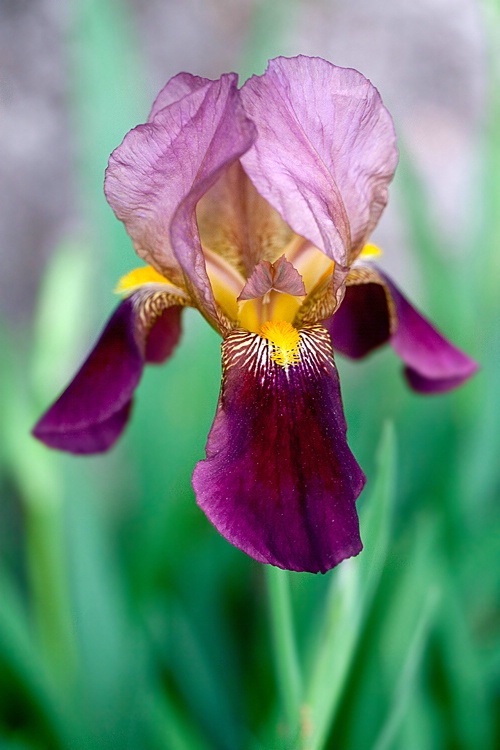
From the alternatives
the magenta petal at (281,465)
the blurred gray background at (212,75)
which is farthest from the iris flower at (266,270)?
the blurred gray background at (212,75)

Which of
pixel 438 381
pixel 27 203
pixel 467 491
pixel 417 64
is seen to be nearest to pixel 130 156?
pixel 438 381

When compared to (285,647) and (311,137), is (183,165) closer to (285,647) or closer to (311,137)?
(311,137)

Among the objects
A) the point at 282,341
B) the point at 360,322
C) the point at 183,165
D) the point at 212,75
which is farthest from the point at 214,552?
the point at 212,75

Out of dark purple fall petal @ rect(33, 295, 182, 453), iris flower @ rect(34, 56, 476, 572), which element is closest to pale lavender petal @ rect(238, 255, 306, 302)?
iris flower @ rect(34, 56, 476, 572)

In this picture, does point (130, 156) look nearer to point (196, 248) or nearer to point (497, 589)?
point (196, 248)

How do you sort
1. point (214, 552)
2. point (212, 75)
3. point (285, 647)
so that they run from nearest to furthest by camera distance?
point (285, 647), point (214, 552), point (212, 75)

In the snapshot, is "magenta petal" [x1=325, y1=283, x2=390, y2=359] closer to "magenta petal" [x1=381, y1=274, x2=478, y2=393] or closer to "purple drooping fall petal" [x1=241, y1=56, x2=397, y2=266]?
"magenta petal" [x1=381, y1=274, x2=478, y2=393]

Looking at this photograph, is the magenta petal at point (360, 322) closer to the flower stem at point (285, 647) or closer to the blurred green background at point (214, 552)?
the blurred green background at point (214, 552)
